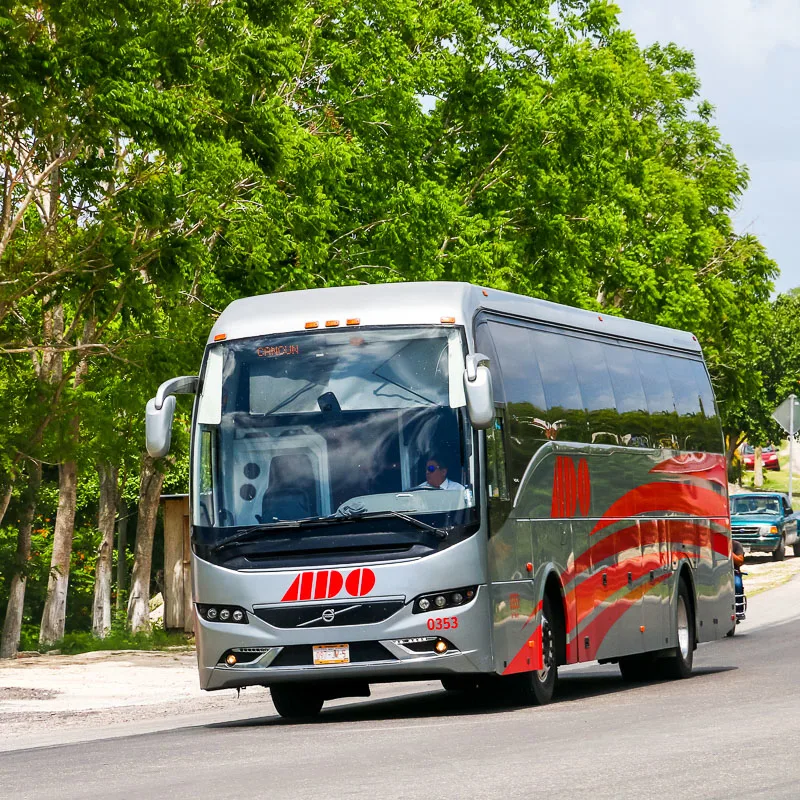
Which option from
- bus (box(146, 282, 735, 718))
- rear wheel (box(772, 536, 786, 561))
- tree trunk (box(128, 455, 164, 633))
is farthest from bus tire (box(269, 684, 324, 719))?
rear wheel (box(772, 536, 786, 561))

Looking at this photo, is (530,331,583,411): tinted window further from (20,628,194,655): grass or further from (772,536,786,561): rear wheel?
(772,536,786,561): rear wheel

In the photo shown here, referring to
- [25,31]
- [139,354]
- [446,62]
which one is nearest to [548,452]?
[25,31]

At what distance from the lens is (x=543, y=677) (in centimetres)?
1560

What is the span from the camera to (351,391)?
1447cm

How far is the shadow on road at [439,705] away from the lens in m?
15.2

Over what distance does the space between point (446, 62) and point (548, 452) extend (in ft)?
72.3

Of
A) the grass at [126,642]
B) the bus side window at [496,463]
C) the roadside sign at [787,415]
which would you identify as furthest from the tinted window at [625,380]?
the roadside sign at [787,415]

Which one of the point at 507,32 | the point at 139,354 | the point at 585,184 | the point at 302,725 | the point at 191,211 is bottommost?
the point at 302,725

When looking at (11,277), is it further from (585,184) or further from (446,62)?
(585,184)

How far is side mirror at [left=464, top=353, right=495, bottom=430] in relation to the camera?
13758 millimetres

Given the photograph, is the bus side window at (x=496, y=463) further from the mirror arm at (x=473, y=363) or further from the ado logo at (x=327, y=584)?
the ado logo at (x=327, y=584)

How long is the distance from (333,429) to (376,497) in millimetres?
661

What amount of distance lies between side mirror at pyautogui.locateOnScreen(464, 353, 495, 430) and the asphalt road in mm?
2309

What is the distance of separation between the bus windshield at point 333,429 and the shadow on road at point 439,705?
6.37ft
